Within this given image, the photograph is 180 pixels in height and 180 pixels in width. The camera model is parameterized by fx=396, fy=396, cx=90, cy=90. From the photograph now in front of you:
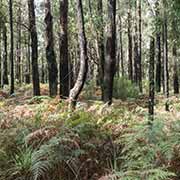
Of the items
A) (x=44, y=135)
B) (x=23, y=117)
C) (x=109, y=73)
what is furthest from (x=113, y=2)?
(x=44, y=135)

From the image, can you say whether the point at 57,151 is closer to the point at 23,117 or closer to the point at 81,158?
the point at 81,158

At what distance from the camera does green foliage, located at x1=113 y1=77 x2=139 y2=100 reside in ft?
66.0

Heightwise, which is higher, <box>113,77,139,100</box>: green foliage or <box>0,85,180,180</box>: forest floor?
<box>113,77,139,100</box>: green foliage

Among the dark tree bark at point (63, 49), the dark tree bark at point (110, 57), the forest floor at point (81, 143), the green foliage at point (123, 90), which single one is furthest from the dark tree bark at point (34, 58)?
the forest floor at point (81, 143)

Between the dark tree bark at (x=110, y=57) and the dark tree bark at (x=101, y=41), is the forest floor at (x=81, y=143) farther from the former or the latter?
the dark tree bark at (x=101, y=41)

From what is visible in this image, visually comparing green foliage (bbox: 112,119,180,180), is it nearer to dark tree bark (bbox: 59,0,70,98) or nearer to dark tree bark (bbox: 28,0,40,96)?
dark tree bark (bbox: 59,0,70,98)

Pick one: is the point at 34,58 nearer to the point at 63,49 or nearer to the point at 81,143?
the point at 63,49

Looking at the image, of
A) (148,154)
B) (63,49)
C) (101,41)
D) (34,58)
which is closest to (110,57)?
(63,49)

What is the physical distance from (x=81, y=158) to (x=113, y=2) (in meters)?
7.88

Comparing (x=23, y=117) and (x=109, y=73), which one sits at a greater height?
(x=109, y=73)

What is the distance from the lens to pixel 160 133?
235 inches

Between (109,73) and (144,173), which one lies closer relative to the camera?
(144,173)

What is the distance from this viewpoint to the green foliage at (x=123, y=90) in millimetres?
20109

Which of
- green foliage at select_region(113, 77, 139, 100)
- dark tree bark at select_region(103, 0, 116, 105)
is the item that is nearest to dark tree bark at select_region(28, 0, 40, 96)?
green foliage at select_region(113, 77, 139, 100)
